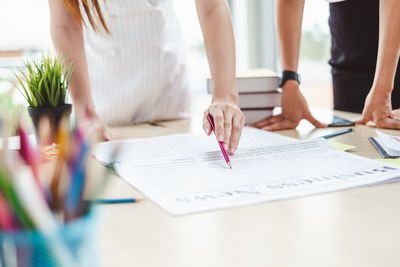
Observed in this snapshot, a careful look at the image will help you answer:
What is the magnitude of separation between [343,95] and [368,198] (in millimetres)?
891

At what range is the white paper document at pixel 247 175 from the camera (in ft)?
1.90

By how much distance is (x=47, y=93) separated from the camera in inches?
34.6

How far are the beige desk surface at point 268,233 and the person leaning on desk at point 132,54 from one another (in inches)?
20.7

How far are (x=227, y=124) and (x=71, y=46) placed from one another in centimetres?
50

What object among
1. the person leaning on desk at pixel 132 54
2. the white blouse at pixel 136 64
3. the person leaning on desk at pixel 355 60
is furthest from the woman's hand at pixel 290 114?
the white blouse at pixel 136 64

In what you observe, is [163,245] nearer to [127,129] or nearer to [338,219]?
[338,219]

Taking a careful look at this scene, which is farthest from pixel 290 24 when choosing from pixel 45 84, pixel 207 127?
pixel 45 84

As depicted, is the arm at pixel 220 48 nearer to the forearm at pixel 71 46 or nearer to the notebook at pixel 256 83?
the notebook at pixel 256 83

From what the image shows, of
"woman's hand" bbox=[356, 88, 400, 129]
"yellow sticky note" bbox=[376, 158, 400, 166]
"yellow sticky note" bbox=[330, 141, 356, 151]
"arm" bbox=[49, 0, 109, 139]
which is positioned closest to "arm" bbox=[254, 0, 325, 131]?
"woman's hand" bbox=[356, 88, 400, 129]

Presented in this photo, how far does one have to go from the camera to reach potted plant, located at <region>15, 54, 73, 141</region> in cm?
88

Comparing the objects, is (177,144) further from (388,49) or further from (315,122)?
(388,49)

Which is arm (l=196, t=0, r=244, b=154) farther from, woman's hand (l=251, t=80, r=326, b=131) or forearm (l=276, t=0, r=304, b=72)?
forearm (l=276, t=0, r=304, b=72)

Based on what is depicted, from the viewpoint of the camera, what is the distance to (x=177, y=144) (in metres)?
0.92

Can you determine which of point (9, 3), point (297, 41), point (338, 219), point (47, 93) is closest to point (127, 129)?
point (47, 93)
